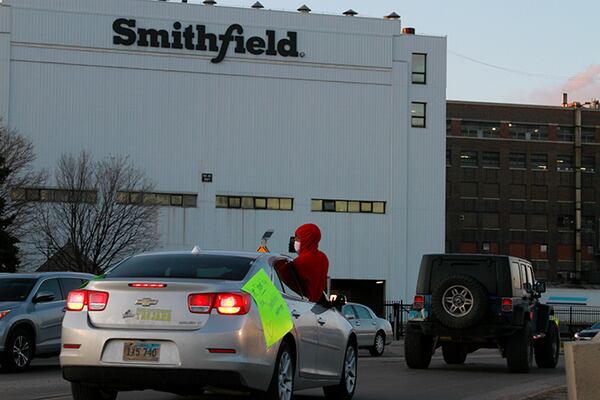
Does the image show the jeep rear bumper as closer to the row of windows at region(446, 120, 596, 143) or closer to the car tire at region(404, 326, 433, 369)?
the car tire at region(404, 326, 433, 369)

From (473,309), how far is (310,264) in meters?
8.13

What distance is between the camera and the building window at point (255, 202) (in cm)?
5988

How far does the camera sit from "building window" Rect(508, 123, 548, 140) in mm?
100125

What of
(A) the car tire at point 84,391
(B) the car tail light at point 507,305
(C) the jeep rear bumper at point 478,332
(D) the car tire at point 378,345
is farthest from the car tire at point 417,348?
(A) the car tire at point 84,391

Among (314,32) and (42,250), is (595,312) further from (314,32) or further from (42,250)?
(42,250)

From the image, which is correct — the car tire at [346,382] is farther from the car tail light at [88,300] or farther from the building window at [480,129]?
the building window at [480,129]

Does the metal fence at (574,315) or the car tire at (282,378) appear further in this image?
the metal fence at (574,315)

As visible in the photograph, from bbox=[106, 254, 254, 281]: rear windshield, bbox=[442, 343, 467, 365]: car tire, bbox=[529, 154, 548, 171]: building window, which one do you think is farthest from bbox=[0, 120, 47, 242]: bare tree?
bbox=[529, 154, 548, 171]: building window

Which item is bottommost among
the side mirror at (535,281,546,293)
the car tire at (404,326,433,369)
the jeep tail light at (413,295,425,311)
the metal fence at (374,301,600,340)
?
the metal fence at (374,301,600,340)

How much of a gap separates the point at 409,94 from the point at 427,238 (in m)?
8.05

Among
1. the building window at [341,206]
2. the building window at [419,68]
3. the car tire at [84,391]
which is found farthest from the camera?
the building window at [419,68]

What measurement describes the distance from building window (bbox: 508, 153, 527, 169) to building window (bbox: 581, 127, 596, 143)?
567 cm

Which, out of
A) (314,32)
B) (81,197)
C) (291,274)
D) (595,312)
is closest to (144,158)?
(81,197)

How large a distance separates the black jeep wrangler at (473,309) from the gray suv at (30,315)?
6409 millimetres
